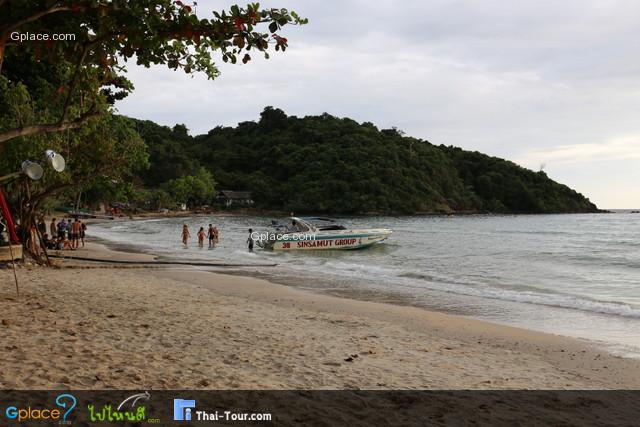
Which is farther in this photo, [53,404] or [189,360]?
[189,360]

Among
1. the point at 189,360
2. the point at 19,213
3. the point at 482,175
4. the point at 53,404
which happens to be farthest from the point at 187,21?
the point at 482,175

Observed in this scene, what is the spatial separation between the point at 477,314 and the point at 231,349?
23.3 ft

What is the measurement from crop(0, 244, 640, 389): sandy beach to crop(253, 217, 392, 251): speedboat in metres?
16.4

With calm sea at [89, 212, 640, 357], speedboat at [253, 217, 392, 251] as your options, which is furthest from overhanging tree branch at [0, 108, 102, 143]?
speedboat at [253, 217, 392, 251]

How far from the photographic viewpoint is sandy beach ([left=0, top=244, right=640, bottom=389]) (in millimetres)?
4914

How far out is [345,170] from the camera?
106 metres

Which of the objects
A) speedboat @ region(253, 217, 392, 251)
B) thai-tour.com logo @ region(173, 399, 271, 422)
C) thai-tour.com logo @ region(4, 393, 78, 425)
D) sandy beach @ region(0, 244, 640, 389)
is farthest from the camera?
speedboat @ region(253, 217, 392, 251)

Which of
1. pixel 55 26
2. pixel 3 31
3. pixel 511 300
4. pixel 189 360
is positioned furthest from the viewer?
pixel 511 300

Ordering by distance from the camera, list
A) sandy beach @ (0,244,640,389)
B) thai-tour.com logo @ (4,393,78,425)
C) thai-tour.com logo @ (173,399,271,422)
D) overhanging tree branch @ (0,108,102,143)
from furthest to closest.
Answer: overhanging tree branch @ (0,108,102,143), sandy beach @ (0,244,640,389), thai-tour.com logo @ (173,399,271,422), thai-tour.com logo @ (4,393,78,425)

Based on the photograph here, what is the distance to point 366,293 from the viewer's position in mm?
14125

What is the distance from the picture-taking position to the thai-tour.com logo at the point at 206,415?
153 inches

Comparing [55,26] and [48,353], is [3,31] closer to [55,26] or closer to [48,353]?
[55,26]

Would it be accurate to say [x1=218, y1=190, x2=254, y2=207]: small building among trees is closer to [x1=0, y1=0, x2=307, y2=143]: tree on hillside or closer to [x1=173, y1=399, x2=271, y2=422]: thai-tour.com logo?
[x1=0, y1=0, x2=307, y2=143]: tree on hillside

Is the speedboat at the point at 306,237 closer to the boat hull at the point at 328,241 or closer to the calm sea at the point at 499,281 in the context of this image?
the boat hull at the point at 328,241
